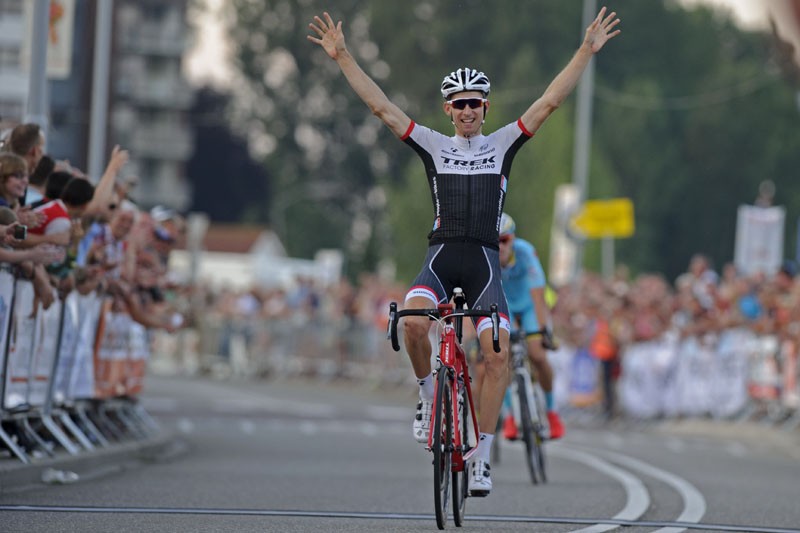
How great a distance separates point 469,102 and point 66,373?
570 cm

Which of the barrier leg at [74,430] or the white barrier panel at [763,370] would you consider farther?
the white barrier panel at [763,370]

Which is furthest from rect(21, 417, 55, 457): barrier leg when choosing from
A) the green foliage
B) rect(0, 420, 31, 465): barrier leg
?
the green foliage

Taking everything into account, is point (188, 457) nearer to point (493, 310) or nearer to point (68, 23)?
point (68, 23)

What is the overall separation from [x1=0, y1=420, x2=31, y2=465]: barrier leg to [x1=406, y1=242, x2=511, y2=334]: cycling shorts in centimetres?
367

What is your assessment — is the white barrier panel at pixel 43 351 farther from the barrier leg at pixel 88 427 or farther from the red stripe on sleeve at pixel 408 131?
the red stripe on sleeve at pixel 408 131

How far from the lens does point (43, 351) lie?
14.1m

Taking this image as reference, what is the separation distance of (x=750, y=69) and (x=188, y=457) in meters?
69.6

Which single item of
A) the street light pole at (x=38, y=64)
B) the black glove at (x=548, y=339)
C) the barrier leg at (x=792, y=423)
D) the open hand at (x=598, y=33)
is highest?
the street light pole at (x=38, y=64)

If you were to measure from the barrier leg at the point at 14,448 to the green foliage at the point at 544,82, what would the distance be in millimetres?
62058

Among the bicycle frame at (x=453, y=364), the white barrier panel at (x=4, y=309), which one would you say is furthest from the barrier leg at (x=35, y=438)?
the bicycle frame at (x=453, y=364)

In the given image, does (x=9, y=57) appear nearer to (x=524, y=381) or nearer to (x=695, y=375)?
(x=695, y=375)

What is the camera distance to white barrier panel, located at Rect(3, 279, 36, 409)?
42.6 feet

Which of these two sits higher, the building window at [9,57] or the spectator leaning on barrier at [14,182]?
the building window at [9,57]

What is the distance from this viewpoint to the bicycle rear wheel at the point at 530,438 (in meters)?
14.5
